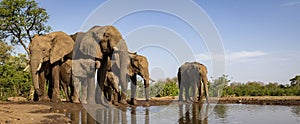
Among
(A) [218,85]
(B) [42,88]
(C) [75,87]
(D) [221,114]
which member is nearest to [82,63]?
(C) [75,87]

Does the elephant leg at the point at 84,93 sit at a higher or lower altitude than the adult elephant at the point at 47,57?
lower

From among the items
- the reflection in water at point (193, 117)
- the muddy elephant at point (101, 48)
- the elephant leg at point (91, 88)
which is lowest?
the reflection in water at point (193, 117)

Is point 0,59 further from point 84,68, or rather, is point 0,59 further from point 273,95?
point 273,95

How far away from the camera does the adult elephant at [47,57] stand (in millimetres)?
18719

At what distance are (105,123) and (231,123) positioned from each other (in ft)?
13.5

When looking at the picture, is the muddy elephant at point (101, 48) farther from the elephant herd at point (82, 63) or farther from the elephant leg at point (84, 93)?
the elephant leg at point (84, 93)

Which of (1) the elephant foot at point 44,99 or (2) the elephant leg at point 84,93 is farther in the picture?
(1) the elephant foot at point 44,99

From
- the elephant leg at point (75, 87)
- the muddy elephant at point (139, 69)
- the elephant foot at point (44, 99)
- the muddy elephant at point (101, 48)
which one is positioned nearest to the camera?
the muddy elephant at point (101, 48)

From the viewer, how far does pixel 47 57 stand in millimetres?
19344

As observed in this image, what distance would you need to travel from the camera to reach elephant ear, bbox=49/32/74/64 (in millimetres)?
19359

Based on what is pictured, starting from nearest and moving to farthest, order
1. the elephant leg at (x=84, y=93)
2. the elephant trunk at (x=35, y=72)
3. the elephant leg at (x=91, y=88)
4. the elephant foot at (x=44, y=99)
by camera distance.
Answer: the elephant leg at (x=91, y=88)
the elephant trunk at (x=35, y=72)
the elephant leg at (x=84, y=93)
the elephant foot at (x=44, y=99)

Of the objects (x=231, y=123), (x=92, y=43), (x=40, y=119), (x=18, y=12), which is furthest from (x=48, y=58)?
(x=18, y=12)

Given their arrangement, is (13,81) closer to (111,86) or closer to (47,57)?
(111,86)

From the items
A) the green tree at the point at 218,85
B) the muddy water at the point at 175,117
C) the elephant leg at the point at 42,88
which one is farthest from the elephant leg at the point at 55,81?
the green tree at the point at 218,85
